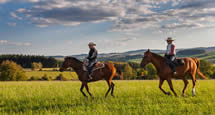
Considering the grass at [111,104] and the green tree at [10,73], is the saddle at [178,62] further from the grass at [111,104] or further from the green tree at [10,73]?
the green tree at [10,73]

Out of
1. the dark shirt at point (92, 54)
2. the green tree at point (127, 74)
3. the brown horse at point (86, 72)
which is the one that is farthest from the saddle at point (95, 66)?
the green tree at point (127, 74)

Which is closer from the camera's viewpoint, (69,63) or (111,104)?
(111,104)

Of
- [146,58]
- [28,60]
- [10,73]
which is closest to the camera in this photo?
[146,58]

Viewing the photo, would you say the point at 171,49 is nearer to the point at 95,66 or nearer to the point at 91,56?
the point at 95,66

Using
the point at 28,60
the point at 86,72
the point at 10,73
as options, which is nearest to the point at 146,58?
the point at 86,72

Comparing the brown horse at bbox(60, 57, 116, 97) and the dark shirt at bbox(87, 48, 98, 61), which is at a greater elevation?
the dark shirt at bbox(87, 48, 98, 61)

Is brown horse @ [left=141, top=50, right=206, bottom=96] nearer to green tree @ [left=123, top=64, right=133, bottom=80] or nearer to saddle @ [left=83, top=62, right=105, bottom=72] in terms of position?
saddle @ [left=83, top=62, right=105, bottom=72]

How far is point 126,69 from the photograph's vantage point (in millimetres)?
84500

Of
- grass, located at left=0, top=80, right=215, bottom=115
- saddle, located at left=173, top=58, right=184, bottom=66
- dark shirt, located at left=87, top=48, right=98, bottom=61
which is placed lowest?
grass, located at left=0, top=80, right=215, bottom=115

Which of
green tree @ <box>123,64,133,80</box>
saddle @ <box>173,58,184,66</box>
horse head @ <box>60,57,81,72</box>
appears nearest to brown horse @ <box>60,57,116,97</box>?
horse head @ <box>60,57,81,72</box>

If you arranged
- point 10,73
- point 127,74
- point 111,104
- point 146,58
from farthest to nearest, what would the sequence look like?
point 127,74
point 10,73
point 146,58
point 111,104

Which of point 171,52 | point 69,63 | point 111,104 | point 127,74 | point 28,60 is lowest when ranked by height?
point 127,74

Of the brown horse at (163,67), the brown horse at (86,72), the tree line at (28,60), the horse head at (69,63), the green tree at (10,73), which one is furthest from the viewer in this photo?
the tree line at (28,60)

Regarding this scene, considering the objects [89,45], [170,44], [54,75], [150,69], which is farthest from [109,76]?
[54,75]
